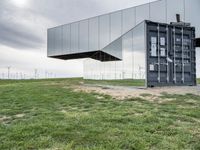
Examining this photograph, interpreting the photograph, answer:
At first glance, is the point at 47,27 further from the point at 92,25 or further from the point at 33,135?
the point at 33,135

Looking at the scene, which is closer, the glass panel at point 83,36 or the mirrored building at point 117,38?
the mirrored building at point 117,38

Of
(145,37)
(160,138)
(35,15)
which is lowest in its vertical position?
(160,138)

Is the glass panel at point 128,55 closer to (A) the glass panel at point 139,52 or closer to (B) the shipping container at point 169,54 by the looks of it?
(A) the glass panel at point 139,52

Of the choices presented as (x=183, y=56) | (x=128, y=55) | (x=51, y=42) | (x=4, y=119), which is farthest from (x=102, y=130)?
(x=51, y=42)

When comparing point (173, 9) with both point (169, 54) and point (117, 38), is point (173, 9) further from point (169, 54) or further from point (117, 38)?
point (169, 54)

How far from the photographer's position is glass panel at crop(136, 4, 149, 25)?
960 inches

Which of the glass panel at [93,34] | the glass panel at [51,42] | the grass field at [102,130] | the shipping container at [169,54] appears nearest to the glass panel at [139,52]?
the shipping container at [169,54]

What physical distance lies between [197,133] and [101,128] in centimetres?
168

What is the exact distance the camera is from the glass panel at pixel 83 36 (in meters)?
30.3

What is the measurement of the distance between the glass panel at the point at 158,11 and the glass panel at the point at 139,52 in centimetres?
742

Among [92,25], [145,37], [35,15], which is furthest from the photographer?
[92,25]

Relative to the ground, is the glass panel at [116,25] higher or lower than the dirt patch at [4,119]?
higher

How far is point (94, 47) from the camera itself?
29.0 m

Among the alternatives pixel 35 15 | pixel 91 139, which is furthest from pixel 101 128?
pixel 35 15
